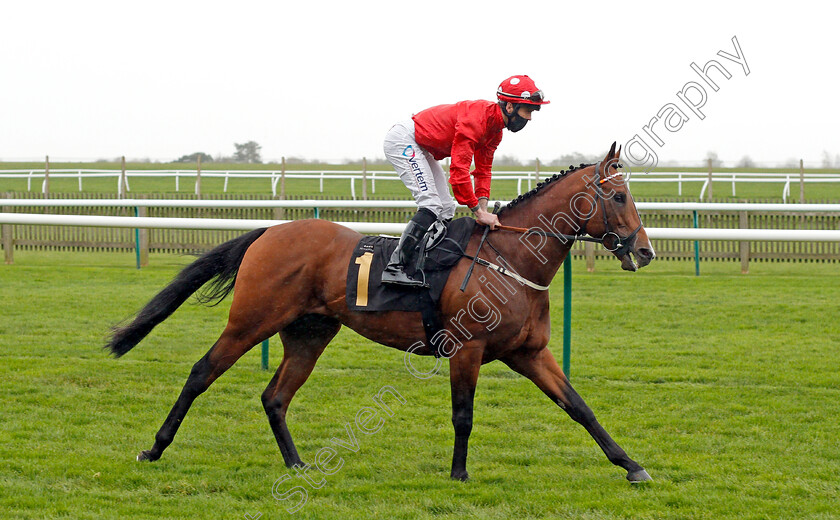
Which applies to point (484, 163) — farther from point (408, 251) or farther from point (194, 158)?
point (194, 158)

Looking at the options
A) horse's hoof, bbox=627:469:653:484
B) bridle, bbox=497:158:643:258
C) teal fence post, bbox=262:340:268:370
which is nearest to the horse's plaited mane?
bridle, bbox=497:158:643:258

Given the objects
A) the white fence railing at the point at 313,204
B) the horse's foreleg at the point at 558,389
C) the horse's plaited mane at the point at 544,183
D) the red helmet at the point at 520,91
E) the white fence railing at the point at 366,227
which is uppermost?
the red helmet at the point at 520,91

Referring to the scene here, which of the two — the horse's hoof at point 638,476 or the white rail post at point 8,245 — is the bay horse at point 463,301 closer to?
the horse's hoof at point 638,476

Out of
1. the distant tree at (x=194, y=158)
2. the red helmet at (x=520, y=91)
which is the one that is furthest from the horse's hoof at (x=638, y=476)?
the distant tree at (x=194, y=158)

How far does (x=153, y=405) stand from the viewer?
5477 millimetres

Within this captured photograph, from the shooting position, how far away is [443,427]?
16.6 ft

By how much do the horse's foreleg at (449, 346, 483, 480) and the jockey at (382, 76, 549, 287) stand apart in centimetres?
42

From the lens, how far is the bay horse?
418 centimetres

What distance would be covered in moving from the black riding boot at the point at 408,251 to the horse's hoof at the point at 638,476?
136 cm

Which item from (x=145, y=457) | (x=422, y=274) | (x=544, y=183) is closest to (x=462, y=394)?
(x=422, y=274)

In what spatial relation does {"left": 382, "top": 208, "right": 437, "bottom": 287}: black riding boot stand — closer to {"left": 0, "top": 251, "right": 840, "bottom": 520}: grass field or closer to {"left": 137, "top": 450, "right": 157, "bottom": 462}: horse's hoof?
{"left": 0, "top": 251, "right": 840, "bottom": 520}: grass field

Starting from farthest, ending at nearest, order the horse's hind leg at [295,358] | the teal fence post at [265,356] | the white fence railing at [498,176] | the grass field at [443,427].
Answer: the white fence railing at [498,176], the teal fence post at [265,356], the horse's hind leg at [295,358], the grass field at [443,427]

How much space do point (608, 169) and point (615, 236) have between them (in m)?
0.33

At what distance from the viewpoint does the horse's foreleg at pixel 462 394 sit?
416cm
